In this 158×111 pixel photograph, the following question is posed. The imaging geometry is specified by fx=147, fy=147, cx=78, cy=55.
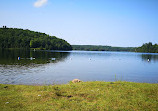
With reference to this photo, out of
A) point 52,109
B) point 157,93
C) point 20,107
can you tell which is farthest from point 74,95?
point 157,93

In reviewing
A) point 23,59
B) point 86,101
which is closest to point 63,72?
point 86,101

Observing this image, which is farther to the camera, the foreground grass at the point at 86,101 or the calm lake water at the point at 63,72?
the calm lake water at the point at 63,72

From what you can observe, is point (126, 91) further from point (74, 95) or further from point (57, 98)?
point (57, 98)

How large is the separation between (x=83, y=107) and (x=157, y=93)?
6228 mm

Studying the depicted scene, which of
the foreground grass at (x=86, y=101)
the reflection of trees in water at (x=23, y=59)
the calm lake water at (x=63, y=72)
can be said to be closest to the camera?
the foreground grass at (x=86, y=101)

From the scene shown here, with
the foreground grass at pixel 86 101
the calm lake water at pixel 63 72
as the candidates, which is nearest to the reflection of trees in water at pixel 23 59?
the calm lake water at pixel 63 72

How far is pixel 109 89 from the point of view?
464 inches

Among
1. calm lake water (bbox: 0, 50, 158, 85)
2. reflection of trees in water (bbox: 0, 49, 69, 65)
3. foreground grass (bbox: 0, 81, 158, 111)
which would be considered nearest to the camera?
foreground grass (bbox: 0, 81, 158, 111)

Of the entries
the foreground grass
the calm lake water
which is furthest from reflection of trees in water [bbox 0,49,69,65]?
the foreground grass

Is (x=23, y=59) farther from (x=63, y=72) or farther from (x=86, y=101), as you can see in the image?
(x=86, y=101)

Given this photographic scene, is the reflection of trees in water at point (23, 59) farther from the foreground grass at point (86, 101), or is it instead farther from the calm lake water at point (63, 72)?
the foreground grass at point (86, 101)

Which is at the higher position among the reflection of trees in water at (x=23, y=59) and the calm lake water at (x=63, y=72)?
the reflection of trees in water at (x=23, y=59)

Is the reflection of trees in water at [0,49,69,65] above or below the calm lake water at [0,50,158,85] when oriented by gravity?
above

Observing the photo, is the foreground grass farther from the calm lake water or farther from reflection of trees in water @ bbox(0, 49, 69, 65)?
reflection of trees in water @ bbox(0, 49, 69, 65)
